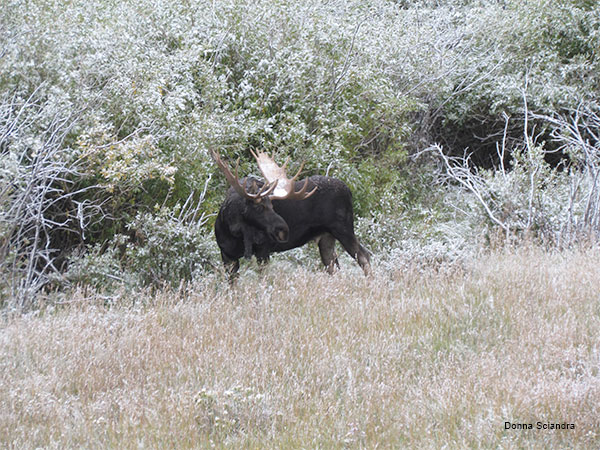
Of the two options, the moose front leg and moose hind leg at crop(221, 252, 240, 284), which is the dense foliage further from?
the moose front leg

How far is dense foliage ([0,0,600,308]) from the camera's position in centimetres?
931

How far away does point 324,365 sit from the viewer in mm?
5496

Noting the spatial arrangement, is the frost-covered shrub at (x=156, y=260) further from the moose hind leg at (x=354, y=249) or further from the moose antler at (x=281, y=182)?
the moose hind leg at (x=354, y=249)

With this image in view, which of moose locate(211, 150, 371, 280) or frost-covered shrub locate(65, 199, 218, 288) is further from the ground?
moose locate(211, 150, 371, 280)

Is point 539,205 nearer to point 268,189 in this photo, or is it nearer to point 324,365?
point 268,189

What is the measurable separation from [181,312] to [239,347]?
108cm

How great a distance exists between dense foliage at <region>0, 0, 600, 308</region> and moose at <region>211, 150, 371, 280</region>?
74 cm

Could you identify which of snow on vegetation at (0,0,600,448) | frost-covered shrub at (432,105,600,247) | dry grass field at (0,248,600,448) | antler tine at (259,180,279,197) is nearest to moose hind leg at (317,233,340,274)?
snow on vegetation at (0,0,600,448)

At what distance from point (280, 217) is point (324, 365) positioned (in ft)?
10.2

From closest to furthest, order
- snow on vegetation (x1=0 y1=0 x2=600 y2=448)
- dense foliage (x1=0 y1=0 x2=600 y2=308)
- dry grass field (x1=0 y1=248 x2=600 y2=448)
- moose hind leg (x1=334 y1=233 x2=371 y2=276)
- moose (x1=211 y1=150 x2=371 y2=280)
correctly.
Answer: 1. dry grass field (x1=0 y1=248 x2=600 y2=448)
2. snow on vegetation (x1=0 y1=0 x2=600 y2=448)
3. moose (x1=211 y1=150 x2=371 y2=280)
4. moose hind leg (x1=334 y1=233 x2=371 y2=276)
5. dense foliage (x1=0 y1=0 x2=600 y2=308)

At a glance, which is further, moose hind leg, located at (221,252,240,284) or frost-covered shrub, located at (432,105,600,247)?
frost-covered shrub, located at (432,105,600,247)

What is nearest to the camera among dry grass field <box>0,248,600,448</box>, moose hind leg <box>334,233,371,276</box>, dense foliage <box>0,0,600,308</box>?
dry grass field <box>0,248,600,448</box>

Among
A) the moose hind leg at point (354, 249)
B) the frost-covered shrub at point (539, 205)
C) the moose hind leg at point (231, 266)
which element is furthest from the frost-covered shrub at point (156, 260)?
the frost-covered shrub at point (539, 205)

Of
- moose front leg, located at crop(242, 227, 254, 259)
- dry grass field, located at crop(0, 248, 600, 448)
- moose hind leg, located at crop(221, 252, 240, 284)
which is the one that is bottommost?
moose hind leg, located at crop(221, 252, 240, 284)
